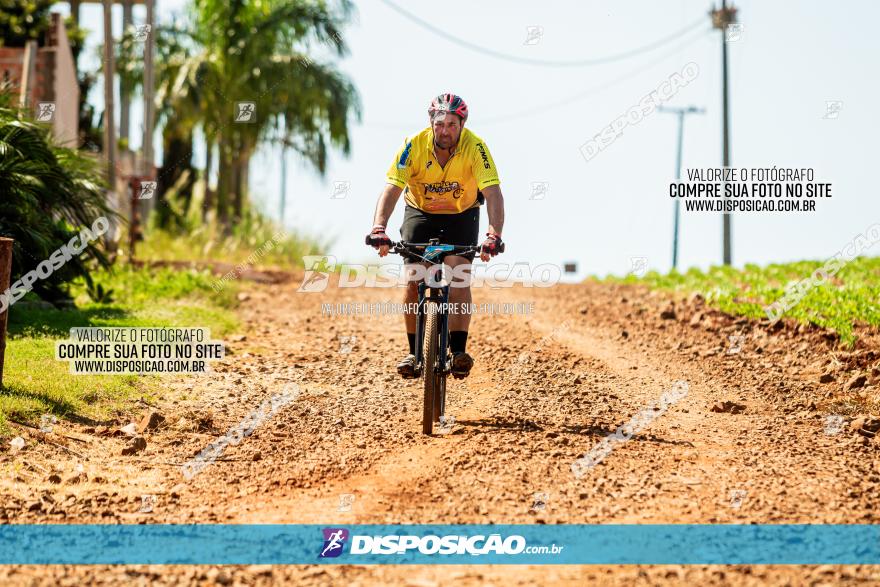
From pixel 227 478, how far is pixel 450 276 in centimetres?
218

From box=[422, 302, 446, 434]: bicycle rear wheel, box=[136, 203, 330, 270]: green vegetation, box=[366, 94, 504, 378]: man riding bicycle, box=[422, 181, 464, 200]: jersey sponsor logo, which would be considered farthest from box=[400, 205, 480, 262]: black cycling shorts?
box=[136, 203, 330, 270]: green vegetation

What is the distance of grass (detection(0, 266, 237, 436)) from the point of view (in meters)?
7.76

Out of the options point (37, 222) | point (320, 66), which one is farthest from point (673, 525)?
point (320, 66)

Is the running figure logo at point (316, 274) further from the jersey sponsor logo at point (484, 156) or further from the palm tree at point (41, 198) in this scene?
the jersey sponsor logo at point (484, 156)

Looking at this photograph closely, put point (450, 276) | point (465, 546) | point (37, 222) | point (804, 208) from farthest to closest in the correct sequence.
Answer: point (804, 208) < point (37, 222) < point (450, 276) < point (465, 546)

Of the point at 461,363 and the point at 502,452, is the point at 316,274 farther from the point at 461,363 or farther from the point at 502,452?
the point at 502,452

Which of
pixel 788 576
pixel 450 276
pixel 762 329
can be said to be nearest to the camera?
pixel 788 576

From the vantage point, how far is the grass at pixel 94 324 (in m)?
7.76

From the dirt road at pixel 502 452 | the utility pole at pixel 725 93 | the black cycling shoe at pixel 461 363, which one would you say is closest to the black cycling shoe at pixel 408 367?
the black cycling shoe at pixel 461 363

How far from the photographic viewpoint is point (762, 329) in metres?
11.6

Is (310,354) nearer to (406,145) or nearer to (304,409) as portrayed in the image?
(304,409)

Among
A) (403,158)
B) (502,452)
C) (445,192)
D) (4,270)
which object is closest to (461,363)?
(502,452)

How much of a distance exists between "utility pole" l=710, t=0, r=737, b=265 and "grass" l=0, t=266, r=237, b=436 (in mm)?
16764

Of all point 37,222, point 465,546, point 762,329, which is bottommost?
point 465,546
